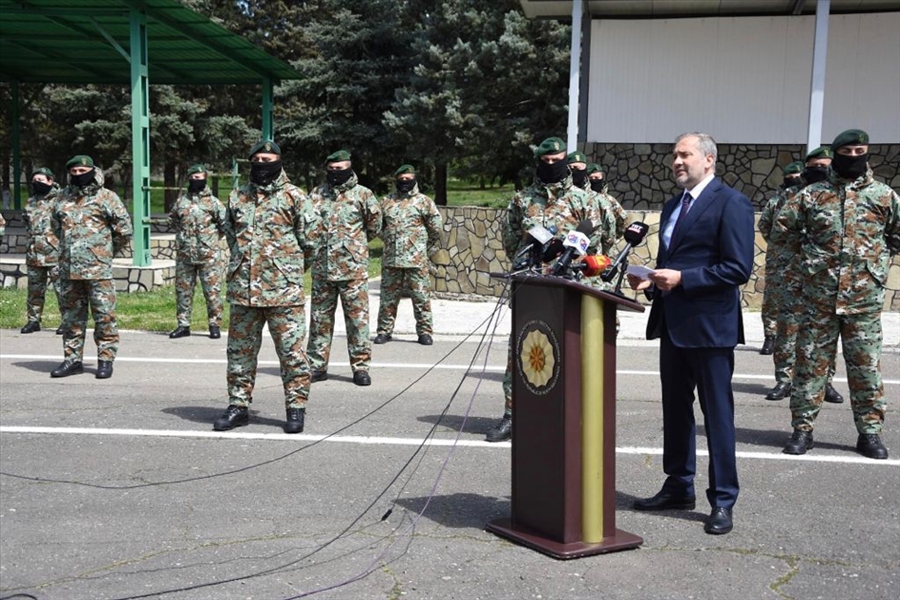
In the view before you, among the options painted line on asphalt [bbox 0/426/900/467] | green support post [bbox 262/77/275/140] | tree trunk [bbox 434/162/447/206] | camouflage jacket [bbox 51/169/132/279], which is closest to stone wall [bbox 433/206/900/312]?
→ camouflage jacket [bbox 51/169/132/279]

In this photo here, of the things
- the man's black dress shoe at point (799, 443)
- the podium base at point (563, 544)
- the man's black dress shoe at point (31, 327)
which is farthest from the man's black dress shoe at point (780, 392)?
the man's black dress shoe at point (31, 327)

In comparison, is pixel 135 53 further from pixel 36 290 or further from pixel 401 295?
pixel 401 295

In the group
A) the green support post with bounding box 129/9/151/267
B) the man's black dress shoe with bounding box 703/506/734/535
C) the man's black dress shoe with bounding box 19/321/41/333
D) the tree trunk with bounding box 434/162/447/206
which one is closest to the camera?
the man's black dress shoe with bounding box 703/506/734/535

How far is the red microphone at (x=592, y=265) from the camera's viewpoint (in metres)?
4.91

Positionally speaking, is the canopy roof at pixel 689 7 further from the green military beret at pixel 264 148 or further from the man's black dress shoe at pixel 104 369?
the green military beret at pixel 264 148

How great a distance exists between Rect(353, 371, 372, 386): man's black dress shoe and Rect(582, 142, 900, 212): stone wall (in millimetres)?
12827

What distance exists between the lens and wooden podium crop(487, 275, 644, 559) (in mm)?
4773

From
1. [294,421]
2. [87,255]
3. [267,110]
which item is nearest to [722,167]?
[267,110]

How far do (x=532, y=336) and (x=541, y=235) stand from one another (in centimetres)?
51

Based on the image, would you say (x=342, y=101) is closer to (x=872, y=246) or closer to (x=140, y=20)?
(x=140, y=20)

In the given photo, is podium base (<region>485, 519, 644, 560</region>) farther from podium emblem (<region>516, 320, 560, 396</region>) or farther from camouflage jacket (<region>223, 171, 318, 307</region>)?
camouflage jacket (<region>223, 171, 318, 307</region>)

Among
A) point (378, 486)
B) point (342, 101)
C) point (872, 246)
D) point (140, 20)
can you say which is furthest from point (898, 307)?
point (342, 101)

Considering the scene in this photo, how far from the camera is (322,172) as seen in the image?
30.7 metres

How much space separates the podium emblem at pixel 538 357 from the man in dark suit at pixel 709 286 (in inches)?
22.5
